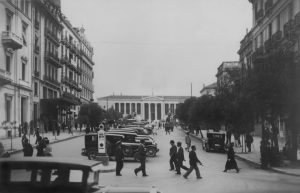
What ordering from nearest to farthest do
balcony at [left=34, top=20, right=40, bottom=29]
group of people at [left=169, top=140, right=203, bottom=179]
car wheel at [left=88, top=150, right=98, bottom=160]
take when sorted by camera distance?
group of people at [left=169, top=140, right=203, bottom=179] → car wheel at [left=88, top=150, right=98, bottom=160] → balcony at [left=34, top=20, right=40, bottom=29]

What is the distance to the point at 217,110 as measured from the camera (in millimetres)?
51875

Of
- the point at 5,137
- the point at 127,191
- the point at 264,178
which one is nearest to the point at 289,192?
the point at 264,178

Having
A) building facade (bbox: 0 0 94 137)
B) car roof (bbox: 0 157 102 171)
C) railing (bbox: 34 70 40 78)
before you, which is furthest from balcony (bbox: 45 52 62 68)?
car roof (bbox: 0 157 102 171)

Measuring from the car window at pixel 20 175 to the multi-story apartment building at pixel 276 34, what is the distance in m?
19.9

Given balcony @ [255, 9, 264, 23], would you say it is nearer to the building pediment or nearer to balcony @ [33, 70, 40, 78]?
balcony @ [33, 70, 40, 78]

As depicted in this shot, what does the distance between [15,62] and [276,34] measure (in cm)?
2446

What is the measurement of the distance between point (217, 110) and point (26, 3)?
2329cm

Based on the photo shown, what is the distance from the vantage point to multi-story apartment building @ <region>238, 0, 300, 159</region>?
27172 millimetres

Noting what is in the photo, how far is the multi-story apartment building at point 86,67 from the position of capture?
310 ft

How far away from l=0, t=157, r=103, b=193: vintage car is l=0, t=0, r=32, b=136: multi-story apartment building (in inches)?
1290

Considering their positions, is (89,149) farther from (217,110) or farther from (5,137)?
(217,110)

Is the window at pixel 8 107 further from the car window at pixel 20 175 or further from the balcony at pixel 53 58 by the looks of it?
the car window at pixel 20 175

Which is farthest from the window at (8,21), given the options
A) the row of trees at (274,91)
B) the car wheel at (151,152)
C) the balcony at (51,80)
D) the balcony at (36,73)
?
the row of trees at (274,91)

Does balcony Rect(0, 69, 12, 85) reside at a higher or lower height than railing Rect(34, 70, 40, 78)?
lower
